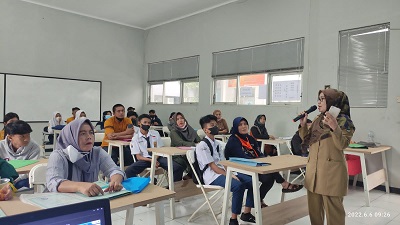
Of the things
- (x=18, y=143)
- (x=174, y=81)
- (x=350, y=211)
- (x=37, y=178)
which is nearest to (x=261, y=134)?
(x=350, y=211)

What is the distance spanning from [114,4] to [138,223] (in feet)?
19.6

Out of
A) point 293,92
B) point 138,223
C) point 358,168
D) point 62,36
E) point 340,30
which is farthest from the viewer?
point 62,36

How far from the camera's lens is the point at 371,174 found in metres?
4.18

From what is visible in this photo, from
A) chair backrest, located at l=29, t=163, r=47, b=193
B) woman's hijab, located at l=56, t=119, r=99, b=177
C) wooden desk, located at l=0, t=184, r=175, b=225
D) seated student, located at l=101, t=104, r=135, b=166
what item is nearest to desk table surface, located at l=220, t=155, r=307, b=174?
wooden desk, located at l=0, t=184, r=175, b=225

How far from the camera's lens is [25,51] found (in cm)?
742

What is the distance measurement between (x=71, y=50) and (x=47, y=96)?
140 cm

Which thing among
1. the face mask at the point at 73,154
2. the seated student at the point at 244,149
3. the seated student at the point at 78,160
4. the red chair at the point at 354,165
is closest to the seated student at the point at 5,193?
the seated student at the point at 78,160

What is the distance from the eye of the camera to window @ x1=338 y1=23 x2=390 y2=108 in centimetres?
471

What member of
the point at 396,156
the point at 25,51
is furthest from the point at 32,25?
the point at 396,156

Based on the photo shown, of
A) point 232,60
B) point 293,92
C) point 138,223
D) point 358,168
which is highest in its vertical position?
point 232,60

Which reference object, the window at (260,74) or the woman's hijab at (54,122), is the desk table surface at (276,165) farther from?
the woman's hijab at (54,122)

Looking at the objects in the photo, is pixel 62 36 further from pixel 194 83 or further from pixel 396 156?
pixel 396 156

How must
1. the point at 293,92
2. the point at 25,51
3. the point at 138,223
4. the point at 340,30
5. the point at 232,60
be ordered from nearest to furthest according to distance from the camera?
the point at 138,223 < the point at 340,30 < the point at 293,92 < the point at 232,60 < the point at 25,51

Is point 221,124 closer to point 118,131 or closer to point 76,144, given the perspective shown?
point 118,131
